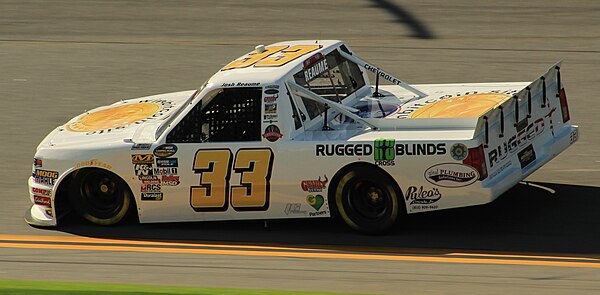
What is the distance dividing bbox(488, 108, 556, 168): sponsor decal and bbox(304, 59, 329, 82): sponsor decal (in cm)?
186

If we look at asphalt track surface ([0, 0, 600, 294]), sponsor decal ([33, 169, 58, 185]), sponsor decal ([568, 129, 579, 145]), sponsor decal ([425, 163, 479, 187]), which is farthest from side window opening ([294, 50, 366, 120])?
sponsor decal ([33, 169, 58, 185])

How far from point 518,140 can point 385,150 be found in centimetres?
120

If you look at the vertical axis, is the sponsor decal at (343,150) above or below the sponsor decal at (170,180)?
above

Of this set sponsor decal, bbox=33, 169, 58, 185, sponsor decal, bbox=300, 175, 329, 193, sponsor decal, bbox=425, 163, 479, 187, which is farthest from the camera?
sponsor decal, bbox=33, 169, 58, 185

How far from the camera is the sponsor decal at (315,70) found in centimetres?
1056

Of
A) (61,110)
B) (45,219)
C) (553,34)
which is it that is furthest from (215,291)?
(553,34)

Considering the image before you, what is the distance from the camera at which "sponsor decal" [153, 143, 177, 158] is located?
1009cm

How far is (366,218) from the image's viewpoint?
984cm

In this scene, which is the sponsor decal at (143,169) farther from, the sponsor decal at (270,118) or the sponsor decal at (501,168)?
the sponsor decal at (501,168)

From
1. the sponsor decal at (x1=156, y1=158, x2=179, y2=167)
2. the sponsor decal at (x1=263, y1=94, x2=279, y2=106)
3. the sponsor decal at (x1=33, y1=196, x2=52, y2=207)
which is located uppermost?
the sponsor decal at (x1=263, y1=94, x2=279, y2=106)

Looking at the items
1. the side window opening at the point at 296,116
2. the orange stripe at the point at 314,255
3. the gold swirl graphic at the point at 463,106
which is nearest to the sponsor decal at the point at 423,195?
the orange stripe at the point at 314,255

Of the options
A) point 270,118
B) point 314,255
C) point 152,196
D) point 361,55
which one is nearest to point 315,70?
point 270,118

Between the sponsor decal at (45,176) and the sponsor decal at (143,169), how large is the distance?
2.58 ft

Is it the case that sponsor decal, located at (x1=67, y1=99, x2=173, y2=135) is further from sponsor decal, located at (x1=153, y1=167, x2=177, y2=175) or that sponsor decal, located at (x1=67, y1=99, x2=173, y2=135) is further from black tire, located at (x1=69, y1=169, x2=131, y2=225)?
sponsor decal, located at (x1=153, y1=167, x2=177, y2=175)
